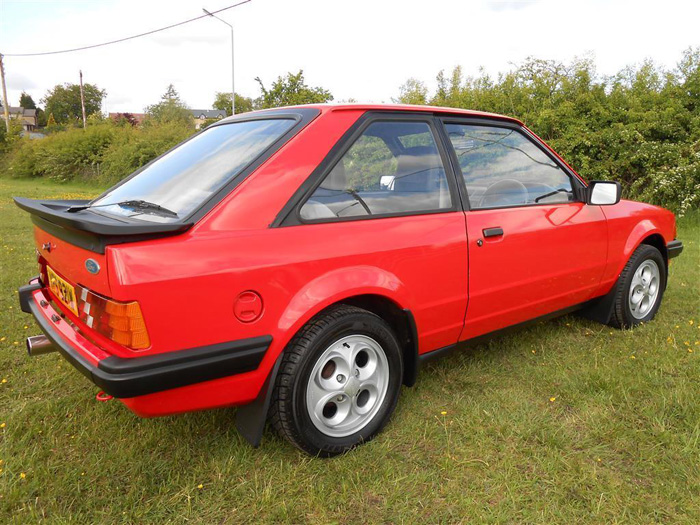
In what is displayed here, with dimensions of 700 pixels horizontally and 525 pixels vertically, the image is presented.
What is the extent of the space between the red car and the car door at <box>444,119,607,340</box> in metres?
0.01

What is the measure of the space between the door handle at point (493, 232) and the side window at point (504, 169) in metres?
0.15

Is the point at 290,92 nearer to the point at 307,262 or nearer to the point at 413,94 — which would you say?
the point at 413,94

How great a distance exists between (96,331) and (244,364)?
23.2 inches

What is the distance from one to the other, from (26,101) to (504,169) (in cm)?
12600

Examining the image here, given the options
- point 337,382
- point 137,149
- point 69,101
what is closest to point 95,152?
point 137,149

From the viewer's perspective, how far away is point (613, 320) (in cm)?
381

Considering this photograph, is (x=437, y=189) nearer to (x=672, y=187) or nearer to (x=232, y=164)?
(x=232, y=164)

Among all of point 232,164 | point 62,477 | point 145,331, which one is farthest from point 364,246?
point 62,477

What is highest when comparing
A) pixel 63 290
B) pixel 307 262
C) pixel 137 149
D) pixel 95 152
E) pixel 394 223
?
pixel 137 149

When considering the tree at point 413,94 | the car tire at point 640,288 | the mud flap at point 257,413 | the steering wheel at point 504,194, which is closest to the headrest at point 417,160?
the steering wheel at point 504,194

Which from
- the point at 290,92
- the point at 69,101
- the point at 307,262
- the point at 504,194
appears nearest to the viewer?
the point at 307,262

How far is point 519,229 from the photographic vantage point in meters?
2.86

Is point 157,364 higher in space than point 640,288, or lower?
higher

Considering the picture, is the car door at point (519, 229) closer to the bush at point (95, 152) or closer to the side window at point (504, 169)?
the side window at point (504, 169)
